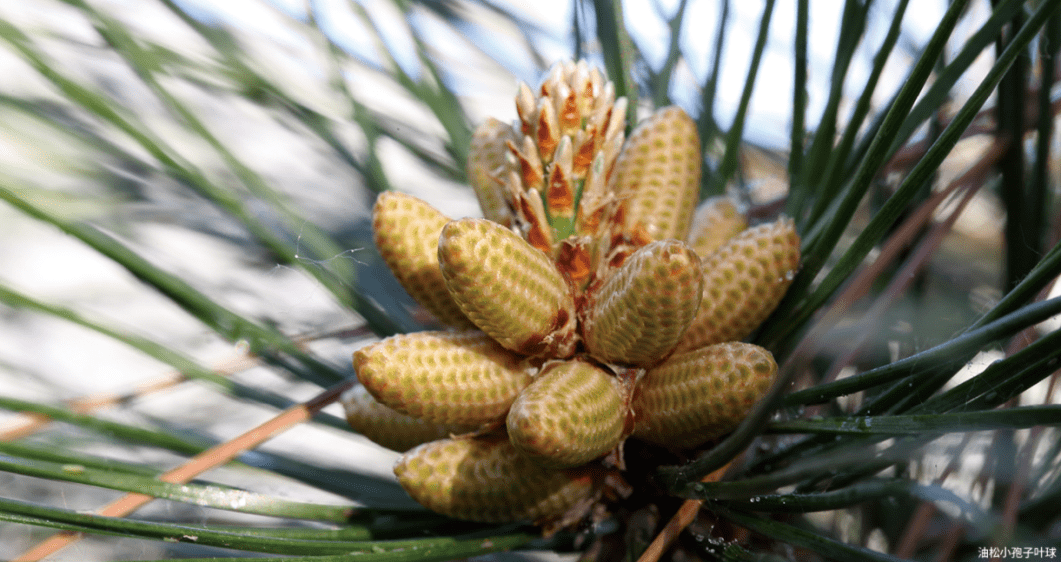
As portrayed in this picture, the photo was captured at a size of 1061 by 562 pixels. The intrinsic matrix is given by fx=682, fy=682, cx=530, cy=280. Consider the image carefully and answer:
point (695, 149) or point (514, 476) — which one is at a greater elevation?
point (695, 149)

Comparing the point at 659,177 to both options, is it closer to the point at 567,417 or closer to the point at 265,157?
the point at 567,417

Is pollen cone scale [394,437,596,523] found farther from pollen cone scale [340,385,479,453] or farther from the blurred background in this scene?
the blurred background

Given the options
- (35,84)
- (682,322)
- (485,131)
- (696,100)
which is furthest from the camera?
(35,84)

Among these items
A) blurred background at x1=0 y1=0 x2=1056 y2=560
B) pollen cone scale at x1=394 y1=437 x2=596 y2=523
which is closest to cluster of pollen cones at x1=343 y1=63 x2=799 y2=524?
pollen cone scale at x1=394 y1=437 x2=596 y2=523

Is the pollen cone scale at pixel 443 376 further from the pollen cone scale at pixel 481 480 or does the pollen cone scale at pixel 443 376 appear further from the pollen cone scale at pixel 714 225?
the pollen cone scale at pixel 714 225

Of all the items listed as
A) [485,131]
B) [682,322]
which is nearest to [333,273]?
[485,131]

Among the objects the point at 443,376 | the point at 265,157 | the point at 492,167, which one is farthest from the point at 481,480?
the point at 265,157

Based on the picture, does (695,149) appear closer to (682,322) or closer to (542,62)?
(682,322)
